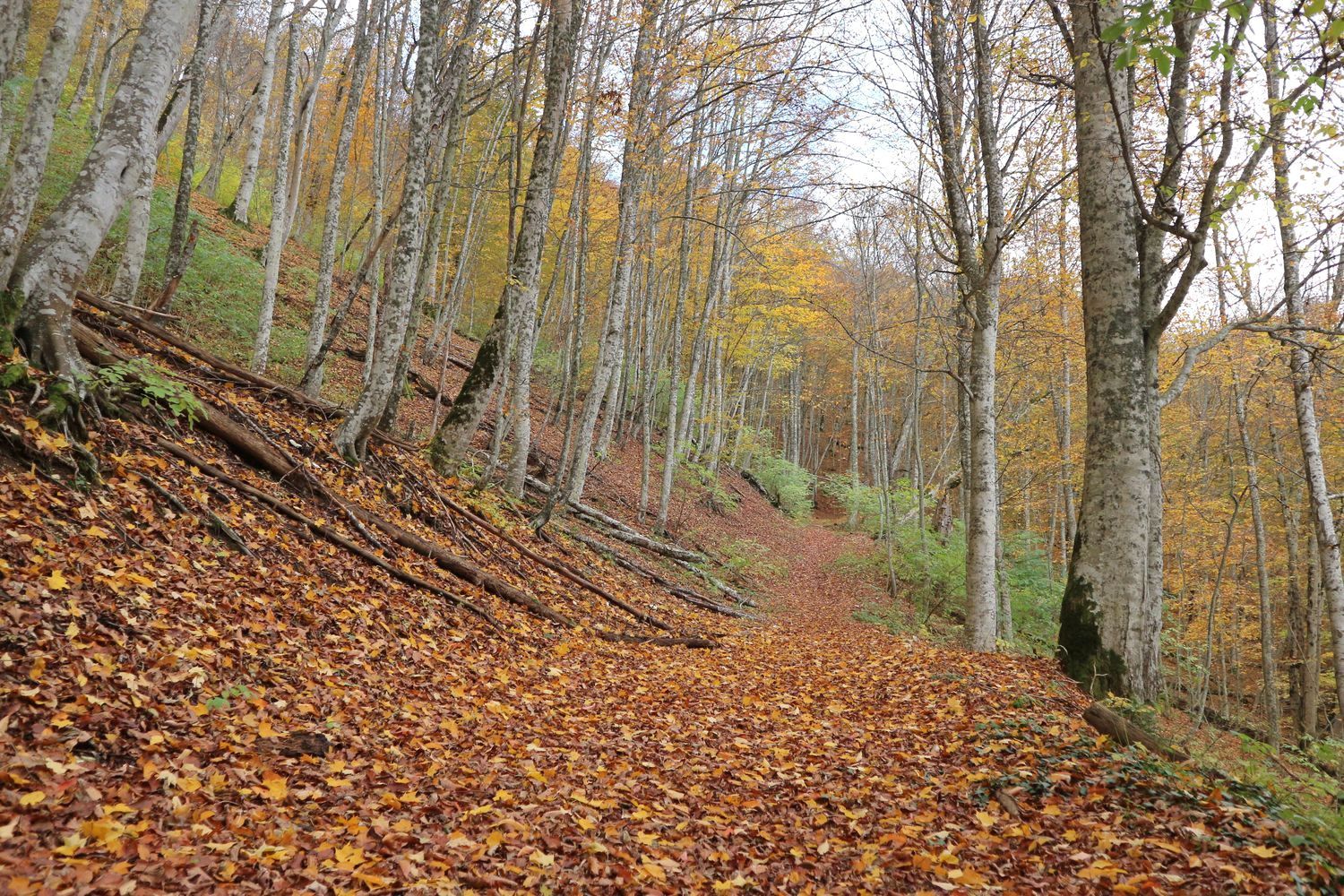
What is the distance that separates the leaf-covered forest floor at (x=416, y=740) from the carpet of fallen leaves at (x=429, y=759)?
0.02 m

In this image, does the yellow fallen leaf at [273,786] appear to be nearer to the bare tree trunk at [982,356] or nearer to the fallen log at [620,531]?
the bare tree trunk at [982,356]

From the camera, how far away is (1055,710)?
4.82 metres

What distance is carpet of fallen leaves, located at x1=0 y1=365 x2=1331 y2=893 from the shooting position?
2.79 m

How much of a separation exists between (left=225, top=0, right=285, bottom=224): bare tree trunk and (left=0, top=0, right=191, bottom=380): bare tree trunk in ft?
32.1

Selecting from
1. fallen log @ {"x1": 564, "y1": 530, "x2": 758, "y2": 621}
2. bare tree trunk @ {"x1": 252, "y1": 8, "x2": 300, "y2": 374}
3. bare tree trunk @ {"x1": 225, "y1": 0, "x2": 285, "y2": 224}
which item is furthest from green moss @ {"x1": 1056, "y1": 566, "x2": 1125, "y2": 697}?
bare tree trunk @ {"x1": 225, "y1": 0, "x2": 285, "y2": 224}

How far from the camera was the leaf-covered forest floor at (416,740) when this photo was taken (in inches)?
111

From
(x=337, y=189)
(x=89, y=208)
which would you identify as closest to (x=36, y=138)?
(x=89, y=208)

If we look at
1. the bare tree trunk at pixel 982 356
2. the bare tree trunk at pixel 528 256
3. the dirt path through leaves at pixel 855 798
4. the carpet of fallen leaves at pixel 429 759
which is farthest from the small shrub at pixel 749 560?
the carpet of fallen leaves at pixel 429 759

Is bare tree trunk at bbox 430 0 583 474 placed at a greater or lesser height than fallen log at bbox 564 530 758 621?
greater

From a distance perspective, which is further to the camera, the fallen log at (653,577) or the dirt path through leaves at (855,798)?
the fallen log at (653,577)

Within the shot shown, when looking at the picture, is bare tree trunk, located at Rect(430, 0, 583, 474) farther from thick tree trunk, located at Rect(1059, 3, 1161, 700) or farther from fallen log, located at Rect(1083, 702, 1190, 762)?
fallen log, located at Rect(1083, 702, 1190, 762)

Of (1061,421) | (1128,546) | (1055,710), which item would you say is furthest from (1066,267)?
(1055,710)

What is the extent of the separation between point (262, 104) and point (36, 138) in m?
9.76

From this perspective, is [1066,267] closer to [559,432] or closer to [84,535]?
[559,432]
